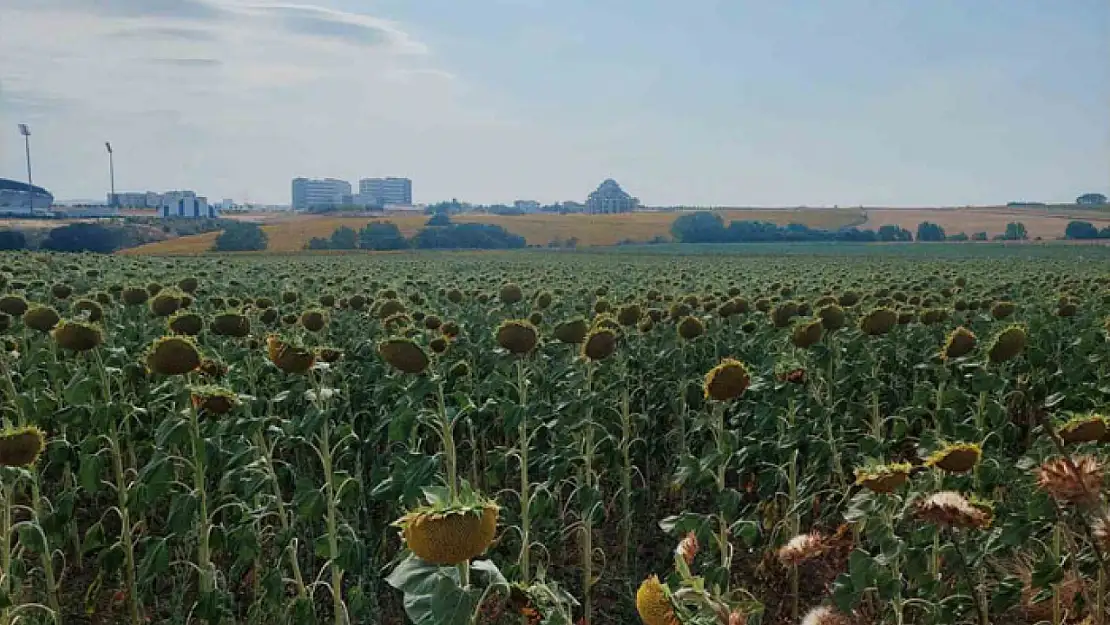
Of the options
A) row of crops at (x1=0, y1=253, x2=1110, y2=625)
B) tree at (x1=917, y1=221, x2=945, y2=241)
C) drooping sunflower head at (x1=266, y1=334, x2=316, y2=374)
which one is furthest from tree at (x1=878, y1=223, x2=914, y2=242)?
drooping sunflower head at (x1=266, y1=334, x2=316, y2=374)

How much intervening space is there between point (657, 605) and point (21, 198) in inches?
5422

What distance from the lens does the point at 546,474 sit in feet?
22.2

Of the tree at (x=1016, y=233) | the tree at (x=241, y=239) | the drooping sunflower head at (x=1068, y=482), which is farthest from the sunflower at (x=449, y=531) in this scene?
the tree at (x=1016, y=233)

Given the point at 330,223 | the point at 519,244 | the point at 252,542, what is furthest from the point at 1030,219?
the point at 252,542

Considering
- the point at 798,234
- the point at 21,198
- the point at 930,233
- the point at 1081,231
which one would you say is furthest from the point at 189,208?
the point at 1081,231

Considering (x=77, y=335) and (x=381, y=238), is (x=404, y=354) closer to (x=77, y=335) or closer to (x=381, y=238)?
(x=77, y=335)

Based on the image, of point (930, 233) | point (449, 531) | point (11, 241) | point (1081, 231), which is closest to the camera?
point (449, 531)

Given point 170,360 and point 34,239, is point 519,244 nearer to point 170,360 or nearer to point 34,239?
point 34,239

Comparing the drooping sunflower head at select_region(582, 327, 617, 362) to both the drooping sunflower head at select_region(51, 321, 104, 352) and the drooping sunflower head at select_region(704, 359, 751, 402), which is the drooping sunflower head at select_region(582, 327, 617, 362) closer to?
the drooping sunflower head at select_region(704, 359, 751, 402)

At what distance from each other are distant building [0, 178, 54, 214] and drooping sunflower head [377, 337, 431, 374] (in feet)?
405

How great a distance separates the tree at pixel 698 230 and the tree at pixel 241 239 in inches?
1691

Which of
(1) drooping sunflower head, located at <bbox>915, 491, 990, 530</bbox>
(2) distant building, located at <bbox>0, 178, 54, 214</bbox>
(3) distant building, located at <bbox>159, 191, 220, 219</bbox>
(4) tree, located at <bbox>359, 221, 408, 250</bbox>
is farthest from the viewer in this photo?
(3) distant building, located at <bbox>159, 191, 220, 219</bbox>

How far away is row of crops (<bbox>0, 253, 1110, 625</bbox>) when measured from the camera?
3.10 metres

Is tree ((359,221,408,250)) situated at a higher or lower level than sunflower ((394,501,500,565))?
lower
